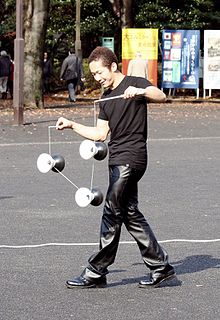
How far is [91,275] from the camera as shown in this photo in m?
8.21

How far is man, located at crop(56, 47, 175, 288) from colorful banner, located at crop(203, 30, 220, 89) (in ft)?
101

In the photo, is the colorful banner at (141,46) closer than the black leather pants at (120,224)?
No

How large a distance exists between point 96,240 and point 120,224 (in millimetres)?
2357

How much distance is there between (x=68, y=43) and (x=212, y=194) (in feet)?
126

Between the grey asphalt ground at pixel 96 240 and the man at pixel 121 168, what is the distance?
0.16 metres

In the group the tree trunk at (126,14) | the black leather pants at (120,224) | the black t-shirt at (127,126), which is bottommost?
the black leather pants at (120,224)

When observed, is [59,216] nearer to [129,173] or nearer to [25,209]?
[25,209]

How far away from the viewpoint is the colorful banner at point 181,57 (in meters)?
39.4

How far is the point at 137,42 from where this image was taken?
37.8 metres

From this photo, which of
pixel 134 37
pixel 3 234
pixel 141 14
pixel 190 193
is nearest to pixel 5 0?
pixel 141 14

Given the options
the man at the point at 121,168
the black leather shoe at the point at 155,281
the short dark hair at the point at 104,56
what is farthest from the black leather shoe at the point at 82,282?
the short dark hair at the point at 104,56

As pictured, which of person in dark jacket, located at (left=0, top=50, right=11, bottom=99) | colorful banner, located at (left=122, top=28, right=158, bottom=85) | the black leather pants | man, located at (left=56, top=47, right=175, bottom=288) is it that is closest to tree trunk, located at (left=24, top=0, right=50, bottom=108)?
colorful banner, located at (left=122, top=28, right=158, bottom=85)

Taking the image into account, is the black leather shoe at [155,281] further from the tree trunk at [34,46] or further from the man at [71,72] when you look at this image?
the man at [71,72]

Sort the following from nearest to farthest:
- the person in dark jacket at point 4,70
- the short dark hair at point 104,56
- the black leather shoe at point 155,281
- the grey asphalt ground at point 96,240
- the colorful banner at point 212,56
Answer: the grey asphalt ground at point 96,240
the short dark hair at point 104,56
the black leather shoe at point 155,281
the colorful banner at point 212,56
the person in dark jacket at point 4,70
